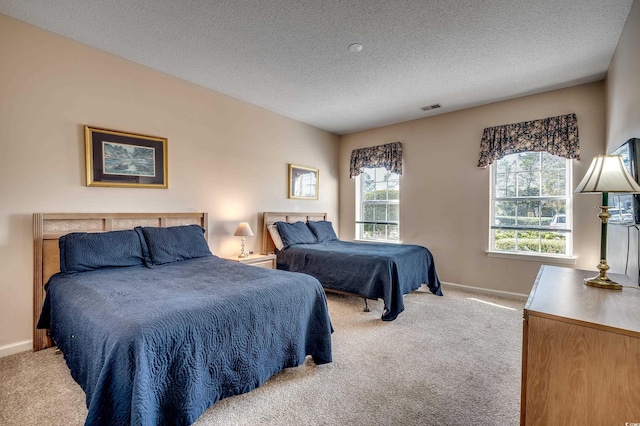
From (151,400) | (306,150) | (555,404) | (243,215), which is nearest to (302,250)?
(243,215)

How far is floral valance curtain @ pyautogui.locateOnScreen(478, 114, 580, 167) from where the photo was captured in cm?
356

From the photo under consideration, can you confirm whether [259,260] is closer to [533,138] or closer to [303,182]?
[303,182]

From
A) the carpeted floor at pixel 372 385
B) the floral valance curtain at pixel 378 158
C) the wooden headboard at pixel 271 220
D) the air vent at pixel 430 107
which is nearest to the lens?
the carpeted floor at pixel 372 385

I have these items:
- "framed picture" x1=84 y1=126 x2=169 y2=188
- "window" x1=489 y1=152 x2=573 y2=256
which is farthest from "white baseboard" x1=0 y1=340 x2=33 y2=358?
"window" x1=489 y1=152 x2=573 y2=256

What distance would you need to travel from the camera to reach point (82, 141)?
2.78 m

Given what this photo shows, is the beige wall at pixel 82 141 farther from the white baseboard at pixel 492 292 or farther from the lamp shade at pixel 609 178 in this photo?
the lamp shade at pixel 609 178

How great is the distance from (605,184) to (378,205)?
3.92 m

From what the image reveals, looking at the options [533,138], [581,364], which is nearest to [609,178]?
[581,364]

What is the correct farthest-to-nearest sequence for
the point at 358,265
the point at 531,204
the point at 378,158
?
1. the point at 378,158
2. the point at 531,204
3. the point at 358,265

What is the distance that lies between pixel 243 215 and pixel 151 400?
3011mm

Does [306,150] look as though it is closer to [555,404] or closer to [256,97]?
[256,97]

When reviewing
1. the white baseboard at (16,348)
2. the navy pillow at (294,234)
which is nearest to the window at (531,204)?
the navy pillow at (294,234)

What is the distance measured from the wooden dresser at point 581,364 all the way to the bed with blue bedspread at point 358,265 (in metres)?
2.02

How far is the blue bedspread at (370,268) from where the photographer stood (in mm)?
3250
